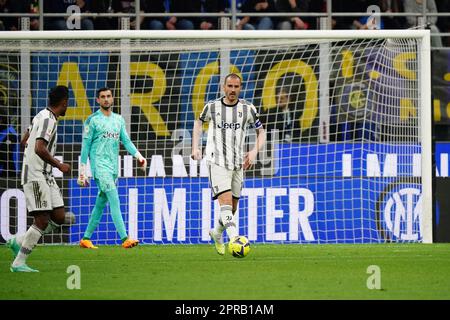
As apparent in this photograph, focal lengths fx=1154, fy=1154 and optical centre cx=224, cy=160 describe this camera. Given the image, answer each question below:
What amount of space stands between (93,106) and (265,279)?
7.26m

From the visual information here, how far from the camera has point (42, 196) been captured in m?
11.1

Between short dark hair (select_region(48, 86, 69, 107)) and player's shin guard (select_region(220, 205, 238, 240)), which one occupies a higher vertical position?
short dark hair (select_region(48, 86, 69, 107))

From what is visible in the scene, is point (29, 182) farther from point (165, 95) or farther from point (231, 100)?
point (165, 95)

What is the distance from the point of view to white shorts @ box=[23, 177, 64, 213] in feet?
36.2

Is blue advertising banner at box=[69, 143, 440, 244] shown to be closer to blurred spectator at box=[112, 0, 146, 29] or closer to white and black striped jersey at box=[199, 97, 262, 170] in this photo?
blurred spectator at box=[112, 0, 146, 29]

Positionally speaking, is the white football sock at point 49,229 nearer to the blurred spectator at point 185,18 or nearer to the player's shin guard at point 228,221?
the player's shin guard at point 228,221

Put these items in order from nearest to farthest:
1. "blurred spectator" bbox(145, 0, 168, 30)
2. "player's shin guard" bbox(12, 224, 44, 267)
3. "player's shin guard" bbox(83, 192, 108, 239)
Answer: "player's shin guard" bbox(12, 224, 44, 267)
"player's shin guard" bbox(83, 192, 108, 239)
"blurred spectator" bbox(145, 0, 168, 30)

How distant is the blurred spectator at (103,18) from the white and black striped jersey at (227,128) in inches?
234

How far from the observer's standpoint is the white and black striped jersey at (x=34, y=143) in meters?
11.1

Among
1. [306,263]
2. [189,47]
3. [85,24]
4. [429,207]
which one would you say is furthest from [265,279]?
[85,24]

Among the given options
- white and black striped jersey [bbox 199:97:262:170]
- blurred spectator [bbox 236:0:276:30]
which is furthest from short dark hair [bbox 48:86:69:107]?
blurred spectator [bbox 236:0:276:30]

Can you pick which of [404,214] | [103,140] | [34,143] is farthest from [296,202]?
[34,143]

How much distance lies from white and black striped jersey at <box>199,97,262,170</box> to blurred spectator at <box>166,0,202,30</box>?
18.9 ft

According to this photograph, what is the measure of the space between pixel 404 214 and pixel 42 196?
6.84 metres
